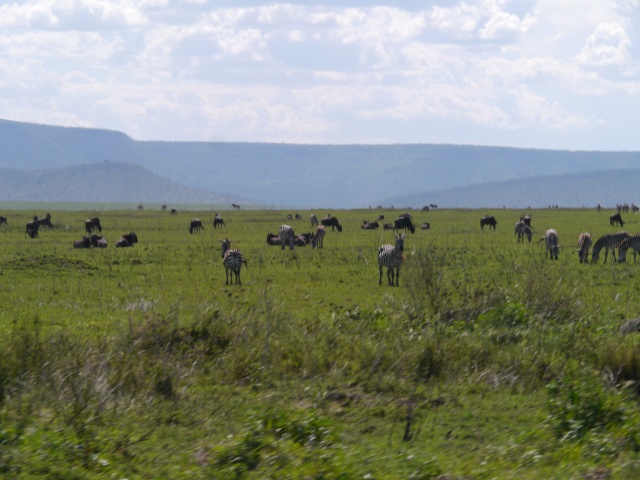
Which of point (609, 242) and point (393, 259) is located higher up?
point (609, 242)

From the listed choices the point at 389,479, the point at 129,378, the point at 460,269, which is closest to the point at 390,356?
the point at 129,378

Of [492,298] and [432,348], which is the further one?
[492,298]

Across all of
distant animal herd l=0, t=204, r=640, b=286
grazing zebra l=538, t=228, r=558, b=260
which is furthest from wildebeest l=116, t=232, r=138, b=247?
grazing zebra l=538, t=228, r=558, b=260

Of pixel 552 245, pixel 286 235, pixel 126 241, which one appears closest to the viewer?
pixel 552 245

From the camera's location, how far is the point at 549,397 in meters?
11.6

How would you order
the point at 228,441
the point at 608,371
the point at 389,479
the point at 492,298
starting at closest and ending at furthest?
the point at 389,479 → the point at 228,441 → the point at 608,371 → the point at 492,298

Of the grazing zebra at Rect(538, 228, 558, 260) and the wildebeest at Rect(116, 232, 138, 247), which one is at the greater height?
the grazing zebra at Rect(538, 228, 558, 260)

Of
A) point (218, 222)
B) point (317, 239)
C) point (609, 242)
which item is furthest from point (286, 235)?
point (218, 222)

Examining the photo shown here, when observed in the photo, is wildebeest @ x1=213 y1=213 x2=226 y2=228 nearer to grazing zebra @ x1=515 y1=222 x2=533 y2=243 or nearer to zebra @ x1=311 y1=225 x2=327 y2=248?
zebra @ x1=311 y1=225 x2=327 y2=248

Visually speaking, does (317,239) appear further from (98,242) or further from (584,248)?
(584,248)

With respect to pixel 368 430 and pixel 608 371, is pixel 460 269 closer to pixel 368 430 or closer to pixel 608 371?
pixel 608 371

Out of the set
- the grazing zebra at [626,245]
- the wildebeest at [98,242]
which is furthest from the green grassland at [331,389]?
the wildebeest at [98,242]

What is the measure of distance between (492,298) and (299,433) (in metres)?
8.22

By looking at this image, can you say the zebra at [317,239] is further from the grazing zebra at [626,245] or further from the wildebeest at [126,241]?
the grazing zebra at [626,245]
